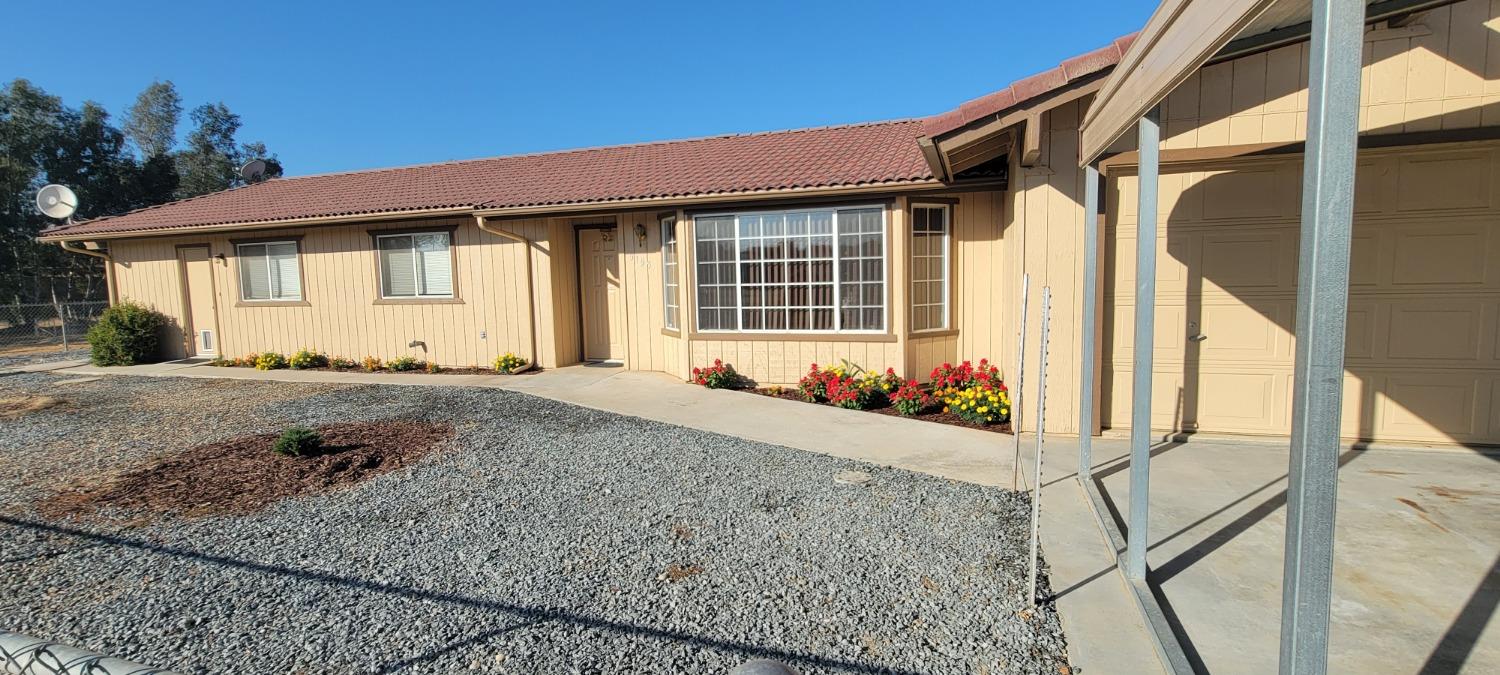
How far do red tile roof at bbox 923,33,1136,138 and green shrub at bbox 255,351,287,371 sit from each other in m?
12.2

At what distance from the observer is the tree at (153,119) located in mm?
34594

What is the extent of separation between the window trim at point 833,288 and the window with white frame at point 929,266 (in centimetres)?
34

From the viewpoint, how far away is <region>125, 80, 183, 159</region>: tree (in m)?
34.6

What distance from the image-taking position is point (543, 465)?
5.78 m

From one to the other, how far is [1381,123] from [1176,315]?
2.00 metres

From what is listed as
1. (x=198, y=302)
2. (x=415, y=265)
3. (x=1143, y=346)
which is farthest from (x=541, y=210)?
(x=1143, y=346)

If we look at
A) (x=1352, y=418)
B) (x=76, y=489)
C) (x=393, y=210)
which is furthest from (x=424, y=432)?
(x=1352, y=418)

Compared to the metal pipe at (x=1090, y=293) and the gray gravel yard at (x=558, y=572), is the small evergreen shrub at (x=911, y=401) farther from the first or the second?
the metal pipe at (x=1090, y=293)

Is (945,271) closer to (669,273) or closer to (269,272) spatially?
(669,273)

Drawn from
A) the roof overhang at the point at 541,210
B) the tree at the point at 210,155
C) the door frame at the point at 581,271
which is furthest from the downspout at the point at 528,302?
the tree at the point at 210,155

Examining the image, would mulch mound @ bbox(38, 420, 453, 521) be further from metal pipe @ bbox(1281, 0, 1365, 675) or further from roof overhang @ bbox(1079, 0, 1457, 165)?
roof overhang @ bbox(1079, 0, 1457, 165)

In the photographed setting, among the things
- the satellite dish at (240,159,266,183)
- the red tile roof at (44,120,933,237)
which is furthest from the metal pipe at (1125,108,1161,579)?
the satellite dish at (240,159,266,183)

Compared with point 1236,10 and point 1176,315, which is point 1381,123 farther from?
point 1236,10

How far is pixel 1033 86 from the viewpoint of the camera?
5027mm
